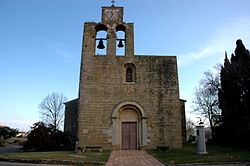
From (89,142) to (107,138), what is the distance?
4.48 feet

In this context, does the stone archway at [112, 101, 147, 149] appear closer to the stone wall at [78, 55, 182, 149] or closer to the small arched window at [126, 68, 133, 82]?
the stone wall at [78, 55, 182, 149]

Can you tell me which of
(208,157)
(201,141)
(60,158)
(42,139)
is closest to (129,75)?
(201,141)

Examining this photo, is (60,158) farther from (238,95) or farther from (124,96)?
(238,95)

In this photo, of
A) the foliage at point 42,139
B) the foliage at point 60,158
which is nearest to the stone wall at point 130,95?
the foliage at point 42,139

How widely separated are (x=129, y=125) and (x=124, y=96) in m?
2.33

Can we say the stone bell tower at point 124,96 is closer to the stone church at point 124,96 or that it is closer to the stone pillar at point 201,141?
the stone church at point 124,96

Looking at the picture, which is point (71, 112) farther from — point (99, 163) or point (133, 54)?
point (99, 163)

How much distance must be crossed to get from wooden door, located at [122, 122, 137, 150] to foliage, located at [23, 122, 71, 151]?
610 cm

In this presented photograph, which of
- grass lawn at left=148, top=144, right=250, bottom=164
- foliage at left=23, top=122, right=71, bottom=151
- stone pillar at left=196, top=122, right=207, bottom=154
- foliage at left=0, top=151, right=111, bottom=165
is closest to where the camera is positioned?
grass lawn at left=148, top=144, right=250, bottom=164

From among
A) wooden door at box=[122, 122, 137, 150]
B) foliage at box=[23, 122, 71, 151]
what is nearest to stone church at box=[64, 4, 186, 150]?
wooden door at box=[122, 122, 137, 150]

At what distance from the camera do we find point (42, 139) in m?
19.3

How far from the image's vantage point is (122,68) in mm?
19109

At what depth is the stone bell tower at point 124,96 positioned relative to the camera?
58.4ft

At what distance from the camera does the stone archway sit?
17.8m
